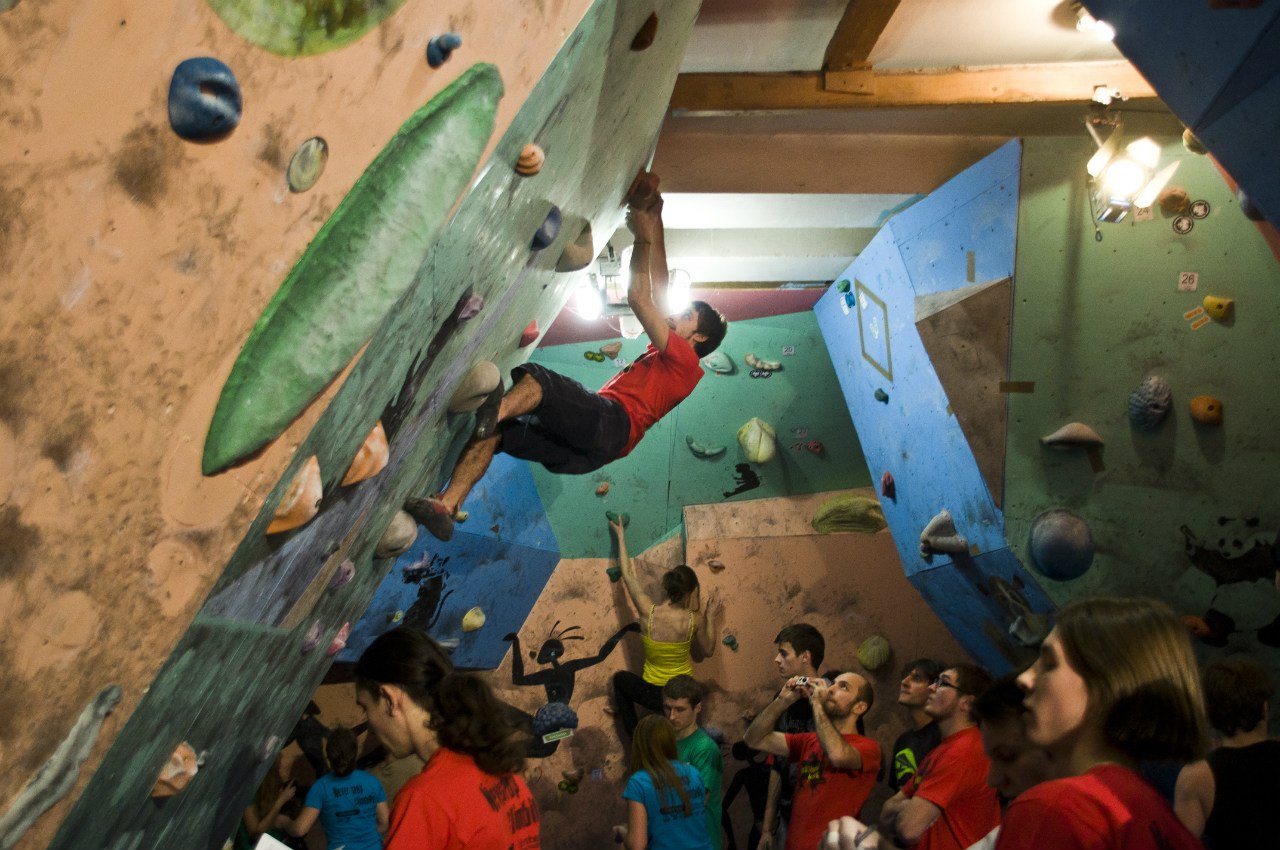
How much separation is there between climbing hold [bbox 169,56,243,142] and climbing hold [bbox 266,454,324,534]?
0.44 meters

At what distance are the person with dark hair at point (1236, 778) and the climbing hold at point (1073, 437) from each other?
42.3 inches

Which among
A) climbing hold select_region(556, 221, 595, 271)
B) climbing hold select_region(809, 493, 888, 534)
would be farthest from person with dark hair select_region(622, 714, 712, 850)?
climbing hold select_region(809, 493, 888, 534)

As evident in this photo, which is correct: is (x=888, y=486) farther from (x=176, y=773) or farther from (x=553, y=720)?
(x=176, y=773)

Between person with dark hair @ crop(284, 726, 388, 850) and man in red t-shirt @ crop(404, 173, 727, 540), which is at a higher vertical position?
man in red t-shirt @ crop(404, 173, 727, 540)

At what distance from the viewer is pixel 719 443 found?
514 cm

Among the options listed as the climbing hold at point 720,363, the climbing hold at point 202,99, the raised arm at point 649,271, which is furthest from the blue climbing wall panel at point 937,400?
the climbing hold at point 202,99

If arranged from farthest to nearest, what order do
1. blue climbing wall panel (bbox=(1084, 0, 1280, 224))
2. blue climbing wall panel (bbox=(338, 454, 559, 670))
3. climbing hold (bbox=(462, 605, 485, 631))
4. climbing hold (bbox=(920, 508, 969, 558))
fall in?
climbing hold (bbox=(462, 605, 485, 631))
blue climbing wall panel (bbox=(338, 454, 559, 670))
climbing hold (bbox=(920, 508, 969, 558))
blue climbing wall panel (bbox=(1084, 0, 1280, 224))

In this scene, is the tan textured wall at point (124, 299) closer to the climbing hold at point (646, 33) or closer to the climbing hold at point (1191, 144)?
the climbing hold at point (646, 33)

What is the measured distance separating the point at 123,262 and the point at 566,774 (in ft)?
14.5

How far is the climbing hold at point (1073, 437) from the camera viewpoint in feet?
9.32

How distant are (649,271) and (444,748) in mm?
1627

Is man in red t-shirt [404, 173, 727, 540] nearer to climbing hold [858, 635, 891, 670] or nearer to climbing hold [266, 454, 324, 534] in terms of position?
climbing hold [266, 454, 324, 534]

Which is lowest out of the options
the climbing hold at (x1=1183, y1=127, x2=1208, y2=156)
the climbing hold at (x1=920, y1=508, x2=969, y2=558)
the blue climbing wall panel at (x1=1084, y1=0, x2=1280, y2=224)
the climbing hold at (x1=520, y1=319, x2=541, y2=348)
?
the climbing hold at (x1=520, y1=319, x2=541, y2=348)

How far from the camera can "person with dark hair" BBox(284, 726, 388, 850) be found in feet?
9.32
